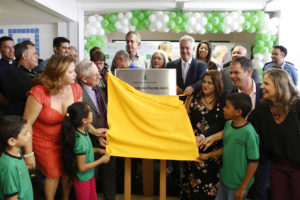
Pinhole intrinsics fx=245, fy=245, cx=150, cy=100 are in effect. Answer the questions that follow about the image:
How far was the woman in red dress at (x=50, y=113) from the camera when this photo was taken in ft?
6.82

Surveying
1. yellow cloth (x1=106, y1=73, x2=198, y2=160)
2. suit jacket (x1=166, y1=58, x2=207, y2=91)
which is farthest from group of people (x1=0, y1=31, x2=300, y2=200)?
suit jacket (x1=166, y1=58, x2=207, y2=91)

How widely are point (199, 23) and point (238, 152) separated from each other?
5.21 m

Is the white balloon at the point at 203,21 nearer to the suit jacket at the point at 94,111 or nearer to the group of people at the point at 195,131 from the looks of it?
the group of people at the point at 195,131

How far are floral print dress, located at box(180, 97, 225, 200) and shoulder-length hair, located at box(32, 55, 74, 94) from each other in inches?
49.1

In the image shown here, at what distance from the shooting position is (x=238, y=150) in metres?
2.02

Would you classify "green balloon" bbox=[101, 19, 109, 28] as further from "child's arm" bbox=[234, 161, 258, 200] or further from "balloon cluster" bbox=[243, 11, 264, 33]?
"child's arm" bbox=[234, 161, 258, 200]

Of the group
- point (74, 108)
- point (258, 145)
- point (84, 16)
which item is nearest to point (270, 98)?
point (258, 145)

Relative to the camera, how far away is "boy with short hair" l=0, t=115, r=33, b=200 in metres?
1.67

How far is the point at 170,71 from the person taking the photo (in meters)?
2.45

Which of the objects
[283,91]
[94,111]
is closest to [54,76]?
[94,111]

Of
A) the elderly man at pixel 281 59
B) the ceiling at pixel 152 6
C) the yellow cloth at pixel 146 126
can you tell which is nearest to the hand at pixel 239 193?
the yellow cloth at pixel 146 126

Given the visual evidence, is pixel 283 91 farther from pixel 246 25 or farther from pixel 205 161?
pixel 246 25

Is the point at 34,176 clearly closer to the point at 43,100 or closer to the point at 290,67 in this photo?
the point at 43,100

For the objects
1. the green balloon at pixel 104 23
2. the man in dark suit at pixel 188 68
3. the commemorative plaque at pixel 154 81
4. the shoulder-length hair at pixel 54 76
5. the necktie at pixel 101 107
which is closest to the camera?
the shoulder-length hair at pixel 54 76
